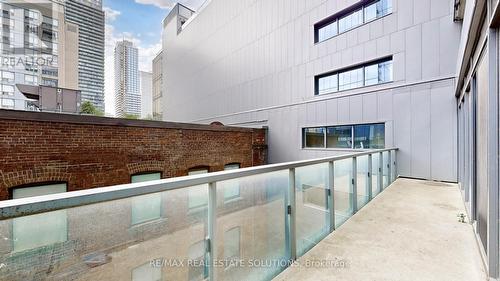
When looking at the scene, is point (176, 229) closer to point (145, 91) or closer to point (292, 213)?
point (292, 213)

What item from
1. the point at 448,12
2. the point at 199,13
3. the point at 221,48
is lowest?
the point at 448,12

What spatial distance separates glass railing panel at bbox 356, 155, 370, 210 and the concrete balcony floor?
0.19m

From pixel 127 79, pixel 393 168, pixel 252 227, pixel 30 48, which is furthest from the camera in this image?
pixel 127 79

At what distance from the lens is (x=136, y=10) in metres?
22.8

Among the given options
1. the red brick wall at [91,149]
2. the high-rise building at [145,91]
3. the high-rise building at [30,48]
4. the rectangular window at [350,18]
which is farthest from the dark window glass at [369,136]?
the high-rise building at [145,91]

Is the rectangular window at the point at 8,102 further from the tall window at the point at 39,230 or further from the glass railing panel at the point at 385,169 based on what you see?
the glass railing panel at the point at 385,169

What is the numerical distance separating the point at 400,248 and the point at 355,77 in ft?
23.2

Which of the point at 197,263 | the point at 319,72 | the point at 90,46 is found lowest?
the point at 197,263

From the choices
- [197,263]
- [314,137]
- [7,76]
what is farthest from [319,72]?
[7,76]

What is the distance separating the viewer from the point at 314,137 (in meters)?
9.63

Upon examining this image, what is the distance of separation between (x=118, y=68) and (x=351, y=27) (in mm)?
51092

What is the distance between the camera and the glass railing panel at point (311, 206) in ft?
9.30

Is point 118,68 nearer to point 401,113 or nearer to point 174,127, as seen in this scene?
point 174,127

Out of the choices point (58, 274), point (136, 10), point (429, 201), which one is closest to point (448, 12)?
point (429, 201)
